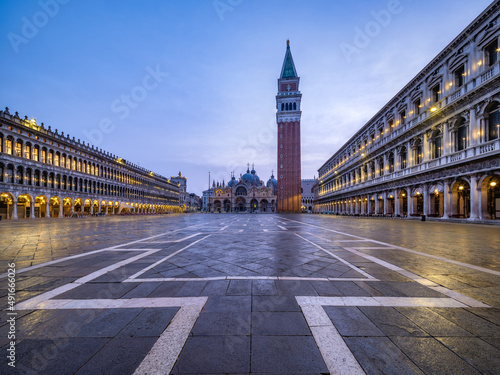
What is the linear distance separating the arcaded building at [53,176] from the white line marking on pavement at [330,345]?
41.9 metres

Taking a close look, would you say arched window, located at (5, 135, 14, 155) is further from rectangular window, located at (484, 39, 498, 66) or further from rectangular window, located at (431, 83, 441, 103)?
rectangular window, located at (484, 39, 498, 66)

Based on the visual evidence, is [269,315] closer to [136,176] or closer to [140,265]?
[140,265]

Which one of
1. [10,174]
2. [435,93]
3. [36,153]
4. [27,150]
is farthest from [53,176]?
[435,93]

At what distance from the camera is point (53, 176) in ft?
124

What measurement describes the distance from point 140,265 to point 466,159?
2285cm

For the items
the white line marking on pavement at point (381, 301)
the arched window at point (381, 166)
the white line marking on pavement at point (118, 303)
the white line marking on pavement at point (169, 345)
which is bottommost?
the white line marking on pavement at point (118, 303)

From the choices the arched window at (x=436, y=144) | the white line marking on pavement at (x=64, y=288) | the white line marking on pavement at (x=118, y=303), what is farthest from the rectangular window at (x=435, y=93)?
the white line marking on pavement at (x=64, y=288)

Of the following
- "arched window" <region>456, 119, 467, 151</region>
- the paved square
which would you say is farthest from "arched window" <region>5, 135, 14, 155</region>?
"arched window" <region>456, 119, 467, 151</region>

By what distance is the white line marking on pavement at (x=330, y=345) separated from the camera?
1.67m

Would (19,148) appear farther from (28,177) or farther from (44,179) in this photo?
(44,179)

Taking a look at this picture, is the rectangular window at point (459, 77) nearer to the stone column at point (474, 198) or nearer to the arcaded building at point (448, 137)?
the arcaded building at point (448, 137)

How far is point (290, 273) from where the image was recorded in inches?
159

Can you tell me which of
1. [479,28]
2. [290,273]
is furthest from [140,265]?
[479,28]

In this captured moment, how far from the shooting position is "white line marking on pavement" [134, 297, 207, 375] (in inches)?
65.9
